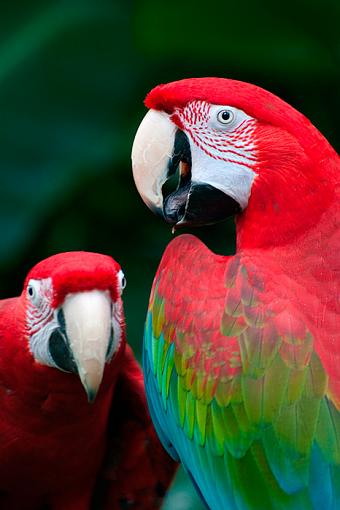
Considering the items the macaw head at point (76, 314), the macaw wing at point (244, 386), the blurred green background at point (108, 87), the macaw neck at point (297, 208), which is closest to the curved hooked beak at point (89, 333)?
the macaw head at point (76, 314)

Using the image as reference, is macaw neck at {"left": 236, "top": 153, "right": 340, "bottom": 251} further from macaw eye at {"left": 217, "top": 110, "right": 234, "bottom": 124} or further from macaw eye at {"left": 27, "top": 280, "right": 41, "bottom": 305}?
macaw eye at {"left": 27, "top": 280, "right": 41, "bottom": 305}

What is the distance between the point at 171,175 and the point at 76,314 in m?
0.29

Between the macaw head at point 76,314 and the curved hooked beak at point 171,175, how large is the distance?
0.14 metres

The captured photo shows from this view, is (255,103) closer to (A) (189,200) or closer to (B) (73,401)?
(A) (189,200)

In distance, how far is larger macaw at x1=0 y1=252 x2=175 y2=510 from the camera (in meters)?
1.48

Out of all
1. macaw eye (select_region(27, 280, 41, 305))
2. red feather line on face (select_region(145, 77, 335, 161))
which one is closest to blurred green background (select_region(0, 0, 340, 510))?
macaw eye (select_region(27, 280, 41, 305))

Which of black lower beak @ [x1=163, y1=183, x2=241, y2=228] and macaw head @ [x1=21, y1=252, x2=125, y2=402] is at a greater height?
black lower beak @ [x1=163, y1=183, x2=241, y2=228]

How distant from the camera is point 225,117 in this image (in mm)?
1499

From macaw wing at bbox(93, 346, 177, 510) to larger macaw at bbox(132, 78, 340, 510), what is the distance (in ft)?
0.75

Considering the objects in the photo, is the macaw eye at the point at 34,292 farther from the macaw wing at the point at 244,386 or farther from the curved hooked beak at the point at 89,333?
the macaw wing at the point at 244,386

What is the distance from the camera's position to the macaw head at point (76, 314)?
1458 millimetres

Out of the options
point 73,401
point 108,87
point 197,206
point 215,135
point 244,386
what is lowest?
point 73,401

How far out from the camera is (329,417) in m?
1.34

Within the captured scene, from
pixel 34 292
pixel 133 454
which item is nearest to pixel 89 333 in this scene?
pixel 34 292
